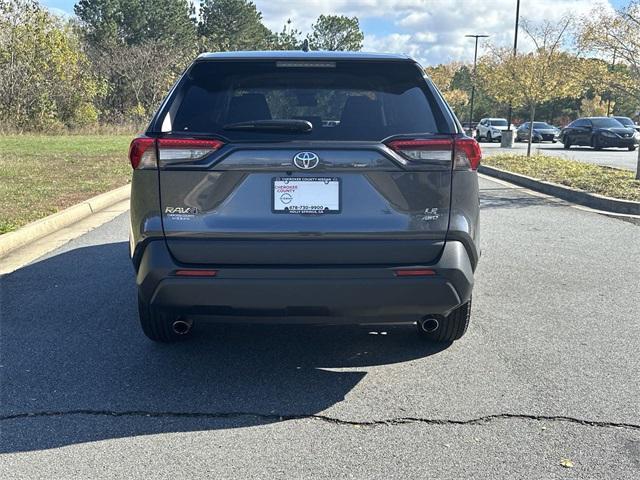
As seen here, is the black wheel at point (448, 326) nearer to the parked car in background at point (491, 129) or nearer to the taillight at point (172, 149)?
the taillight at point (172, 149)

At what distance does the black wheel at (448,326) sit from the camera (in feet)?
13.6

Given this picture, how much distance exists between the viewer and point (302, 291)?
344cm

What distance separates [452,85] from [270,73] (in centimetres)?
9401

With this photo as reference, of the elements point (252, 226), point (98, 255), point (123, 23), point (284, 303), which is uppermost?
point (123, 23)

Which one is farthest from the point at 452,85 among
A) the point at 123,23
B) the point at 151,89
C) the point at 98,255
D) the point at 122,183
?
the point at 98,255

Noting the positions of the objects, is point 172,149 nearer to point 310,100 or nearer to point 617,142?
point 310,100

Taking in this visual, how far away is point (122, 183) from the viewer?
13.2m

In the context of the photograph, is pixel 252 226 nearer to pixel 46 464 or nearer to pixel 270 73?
pixel 270 73

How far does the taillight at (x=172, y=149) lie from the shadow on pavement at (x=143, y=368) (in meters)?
1.24

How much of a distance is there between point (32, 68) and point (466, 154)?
1314 inches

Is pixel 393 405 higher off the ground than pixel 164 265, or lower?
lower

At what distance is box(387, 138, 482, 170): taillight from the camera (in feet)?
11.5

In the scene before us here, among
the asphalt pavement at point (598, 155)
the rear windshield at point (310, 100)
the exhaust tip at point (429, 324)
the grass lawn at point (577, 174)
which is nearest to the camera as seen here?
the rear windshield at point (310, 100)

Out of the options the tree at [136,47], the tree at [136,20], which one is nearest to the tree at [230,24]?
the tree at [136,47]
